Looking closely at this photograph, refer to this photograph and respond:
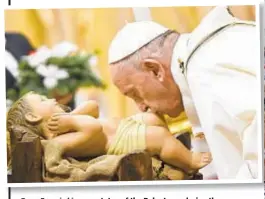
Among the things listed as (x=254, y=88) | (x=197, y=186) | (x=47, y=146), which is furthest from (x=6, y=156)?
(x=254, y=88)

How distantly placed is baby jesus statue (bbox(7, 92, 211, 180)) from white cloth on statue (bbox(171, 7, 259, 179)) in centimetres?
9

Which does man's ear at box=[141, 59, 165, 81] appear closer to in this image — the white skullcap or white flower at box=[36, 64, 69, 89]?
the white skullcap

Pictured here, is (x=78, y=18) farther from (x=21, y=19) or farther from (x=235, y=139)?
(x=235, y=139)

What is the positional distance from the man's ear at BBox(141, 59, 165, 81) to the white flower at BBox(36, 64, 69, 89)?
218 mm

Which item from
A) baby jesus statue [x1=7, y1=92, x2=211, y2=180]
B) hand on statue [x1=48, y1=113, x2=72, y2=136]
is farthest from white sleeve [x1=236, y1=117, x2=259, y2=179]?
hand on statue [x1=48, y1=113, x2=72, y2=136]

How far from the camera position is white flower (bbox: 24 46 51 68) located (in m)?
1.53

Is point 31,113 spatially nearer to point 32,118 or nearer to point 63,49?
point 32,118

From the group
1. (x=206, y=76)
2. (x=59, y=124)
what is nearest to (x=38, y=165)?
(x=59, y=124)

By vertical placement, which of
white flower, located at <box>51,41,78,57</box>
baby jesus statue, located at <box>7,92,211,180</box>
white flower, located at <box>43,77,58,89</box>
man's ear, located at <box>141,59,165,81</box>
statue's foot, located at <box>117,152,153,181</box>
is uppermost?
white flower, located at <box>51,41,78,57</box>

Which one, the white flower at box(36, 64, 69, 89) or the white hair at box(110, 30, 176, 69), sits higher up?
the white hair at box(110, 30, 176, 69)

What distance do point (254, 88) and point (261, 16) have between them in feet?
0.67

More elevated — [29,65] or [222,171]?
[29,65]

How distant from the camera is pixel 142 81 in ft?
5.04

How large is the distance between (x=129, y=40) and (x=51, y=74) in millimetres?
236
